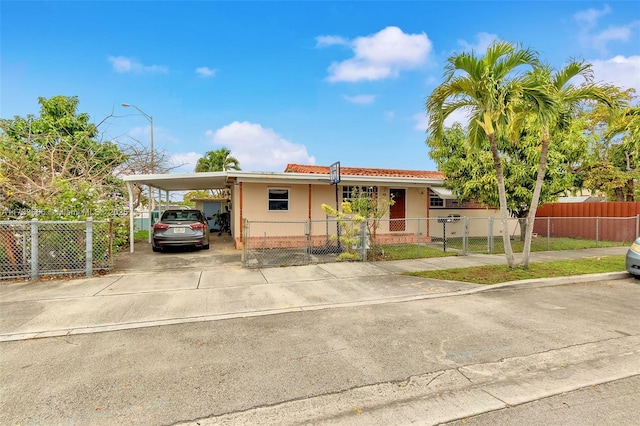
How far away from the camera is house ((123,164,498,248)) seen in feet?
40.6

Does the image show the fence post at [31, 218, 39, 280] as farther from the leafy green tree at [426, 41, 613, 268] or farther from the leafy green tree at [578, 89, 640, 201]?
the leafy green tree at [578, 89, 640, 201]

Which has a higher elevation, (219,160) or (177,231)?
(219,160)

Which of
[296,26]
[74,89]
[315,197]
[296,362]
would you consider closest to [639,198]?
[315,197]

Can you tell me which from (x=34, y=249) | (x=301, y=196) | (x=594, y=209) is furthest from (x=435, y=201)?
(x=34, y=249)

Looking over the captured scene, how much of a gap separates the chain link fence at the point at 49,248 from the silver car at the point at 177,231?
3.31m

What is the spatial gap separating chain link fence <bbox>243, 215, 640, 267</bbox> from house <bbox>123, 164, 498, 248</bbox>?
2.5 inches

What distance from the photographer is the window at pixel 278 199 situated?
13.5 metres

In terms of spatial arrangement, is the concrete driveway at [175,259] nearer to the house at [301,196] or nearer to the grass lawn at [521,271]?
the house at [301,196]

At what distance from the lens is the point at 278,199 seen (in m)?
13.6

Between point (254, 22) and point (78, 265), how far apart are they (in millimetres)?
10337

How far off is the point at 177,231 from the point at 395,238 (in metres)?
8.95

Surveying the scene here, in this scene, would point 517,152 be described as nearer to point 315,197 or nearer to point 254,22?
point 315,197

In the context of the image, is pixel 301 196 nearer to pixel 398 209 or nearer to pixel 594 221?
pixel 398 209

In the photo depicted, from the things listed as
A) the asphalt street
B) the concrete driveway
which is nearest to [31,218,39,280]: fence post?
the concrete driveway
